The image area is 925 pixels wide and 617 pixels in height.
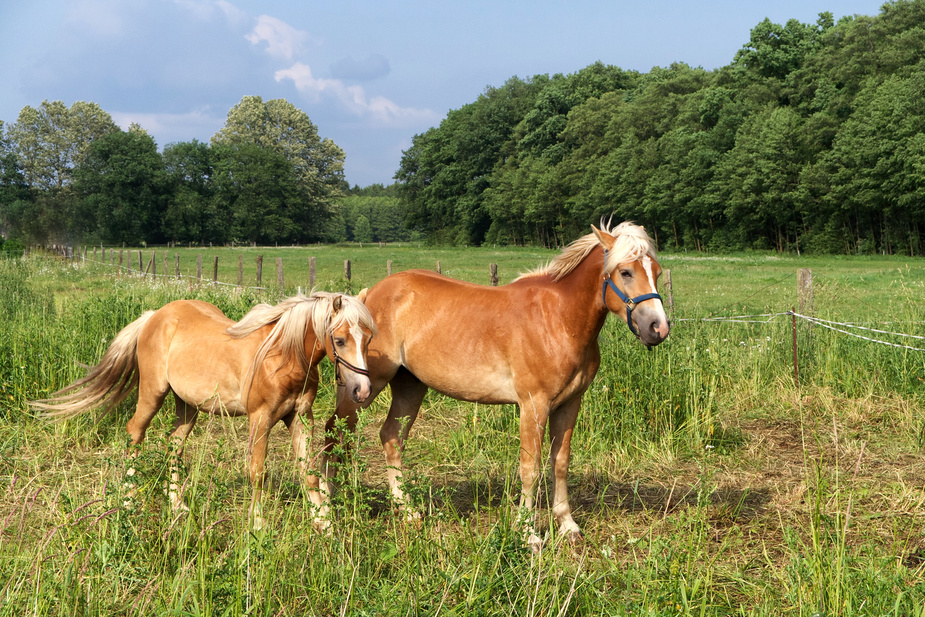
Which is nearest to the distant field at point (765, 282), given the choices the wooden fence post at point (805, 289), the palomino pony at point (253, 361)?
the wooden fence post at point (805, 289)

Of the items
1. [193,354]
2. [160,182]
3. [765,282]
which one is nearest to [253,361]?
[193,354]

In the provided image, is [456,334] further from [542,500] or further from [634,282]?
[542,500]

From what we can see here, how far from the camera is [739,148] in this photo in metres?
43.6

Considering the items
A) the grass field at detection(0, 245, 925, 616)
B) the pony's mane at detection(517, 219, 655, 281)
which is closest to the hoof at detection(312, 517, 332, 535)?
the grass field at detection(0, 245, 925, 616)

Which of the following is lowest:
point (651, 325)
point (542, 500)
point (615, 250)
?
point (542, 500)

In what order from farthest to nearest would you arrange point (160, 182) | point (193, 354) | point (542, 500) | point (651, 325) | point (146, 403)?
point (160, 182) < point (542, 500) < point (146, 403) < point (193, 354) < point (651, 325)

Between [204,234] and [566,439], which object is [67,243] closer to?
[204,234]

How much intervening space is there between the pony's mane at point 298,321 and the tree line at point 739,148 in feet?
125

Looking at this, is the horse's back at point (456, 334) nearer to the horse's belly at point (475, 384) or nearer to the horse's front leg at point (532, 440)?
the horse's belly at point (475, 384)

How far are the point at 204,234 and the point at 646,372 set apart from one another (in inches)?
2897

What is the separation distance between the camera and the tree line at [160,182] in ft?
221

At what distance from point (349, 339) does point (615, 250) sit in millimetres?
1616

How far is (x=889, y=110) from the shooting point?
35812 mm

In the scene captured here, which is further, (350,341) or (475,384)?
(475,384)
